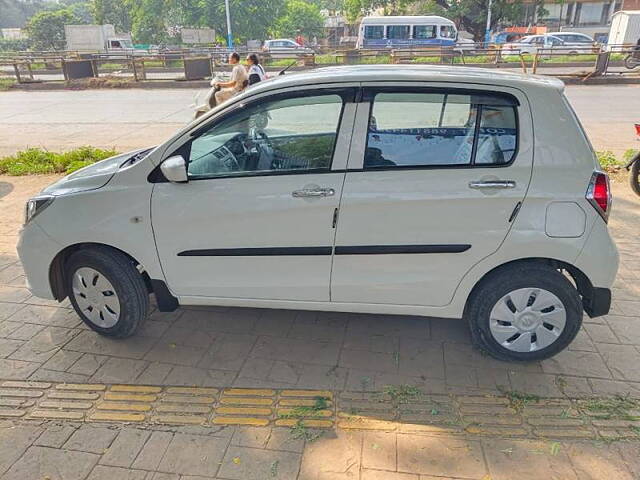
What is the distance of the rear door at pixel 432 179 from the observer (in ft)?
8.93

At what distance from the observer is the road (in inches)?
396

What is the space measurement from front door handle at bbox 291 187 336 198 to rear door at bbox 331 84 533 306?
82mm

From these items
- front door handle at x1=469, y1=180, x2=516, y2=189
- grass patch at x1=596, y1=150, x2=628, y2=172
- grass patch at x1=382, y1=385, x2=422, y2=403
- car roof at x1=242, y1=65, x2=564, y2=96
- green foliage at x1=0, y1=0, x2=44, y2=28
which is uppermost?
green foliage at x1=0, y1=0, x2=44, y2=28

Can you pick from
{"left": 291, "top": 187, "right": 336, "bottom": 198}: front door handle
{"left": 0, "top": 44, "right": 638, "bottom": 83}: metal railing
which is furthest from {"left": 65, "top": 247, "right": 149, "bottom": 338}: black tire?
{"left": 0, "top": 44, "right": 638, "bottom": 83}: metal railing

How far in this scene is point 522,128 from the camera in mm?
2713

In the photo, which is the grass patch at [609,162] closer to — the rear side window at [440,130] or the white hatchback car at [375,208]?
the white hatchback car at [375,208]

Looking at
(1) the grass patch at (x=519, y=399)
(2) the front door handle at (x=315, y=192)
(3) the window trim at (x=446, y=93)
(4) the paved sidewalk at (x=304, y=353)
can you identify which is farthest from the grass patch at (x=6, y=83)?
(1) the grass patch at (x=519, y=399)

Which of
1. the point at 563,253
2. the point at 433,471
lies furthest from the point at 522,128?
the point at 433,471

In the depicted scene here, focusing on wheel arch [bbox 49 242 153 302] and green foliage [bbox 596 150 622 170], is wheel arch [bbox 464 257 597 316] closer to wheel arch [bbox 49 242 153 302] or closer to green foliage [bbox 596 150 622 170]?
wheel arch [bbox 49 242 153 302]

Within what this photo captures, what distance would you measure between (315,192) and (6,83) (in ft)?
83.2

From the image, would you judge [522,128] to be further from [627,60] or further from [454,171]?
[627,60]

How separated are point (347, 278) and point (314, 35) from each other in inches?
2212

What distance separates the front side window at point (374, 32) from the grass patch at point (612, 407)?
29.6m

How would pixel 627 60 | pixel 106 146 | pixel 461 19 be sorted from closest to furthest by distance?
pixel 106 146, pixel 627 60, pixel 461 19
